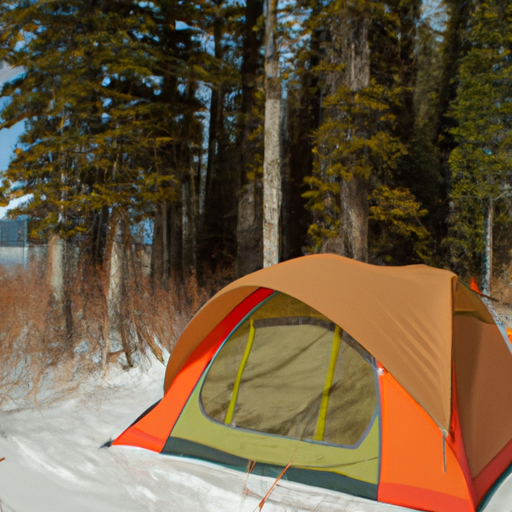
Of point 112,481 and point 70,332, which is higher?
point 70,332

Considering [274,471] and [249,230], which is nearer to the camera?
[274,471]

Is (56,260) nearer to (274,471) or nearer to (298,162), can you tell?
(298,162)

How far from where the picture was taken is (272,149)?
10.3 metres

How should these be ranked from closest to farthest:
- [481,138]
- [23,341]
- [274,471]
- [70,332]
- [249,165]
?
[274,471], [23,341], [70,332], [249,165], [481,138]

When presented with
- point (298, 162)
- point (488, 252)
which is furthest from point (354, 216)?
point (488, 252)

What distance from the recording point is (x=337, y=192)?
11414 mm

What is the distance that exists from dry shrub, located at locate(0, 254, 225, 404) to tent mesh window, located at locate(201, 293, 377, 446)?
2.15 metres

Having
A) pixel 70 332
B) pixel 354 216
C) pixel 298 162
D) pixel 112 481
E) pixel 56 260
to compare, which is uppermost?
pixel 298 162

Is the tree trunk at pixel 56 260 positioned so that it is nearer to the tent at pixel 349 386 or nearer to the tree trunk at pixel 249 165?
the tree trunk at pixel 249 165

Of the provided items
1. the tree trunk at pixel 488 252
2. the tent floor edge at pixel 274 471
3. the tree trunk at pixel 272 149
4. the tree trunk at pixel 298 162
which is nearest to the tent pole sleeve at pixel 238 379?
the tent floor edge at pixel 274 471

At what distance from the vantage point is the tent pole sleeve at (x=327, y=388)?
3318 mm

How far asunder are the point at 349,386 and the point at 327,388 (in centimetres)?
17

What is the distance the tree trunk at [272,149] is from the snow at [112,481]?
6.04m

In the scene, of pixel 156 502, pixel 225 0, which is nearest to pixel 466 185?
pixel 225 0
